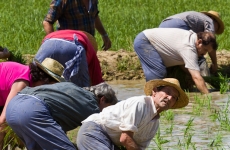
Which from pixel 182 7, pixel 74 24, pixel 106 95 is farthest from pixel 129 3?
pixel 106 95

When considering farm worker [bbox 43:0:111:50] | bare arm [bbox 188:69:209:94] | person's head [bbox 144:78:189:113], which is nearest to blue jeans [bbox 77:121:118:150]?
person's head [bbox 144:78:189:113]

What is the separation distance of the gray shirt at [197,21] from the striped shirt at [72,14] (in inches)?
73.4

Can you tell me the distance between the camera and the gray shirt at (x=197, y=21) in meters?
10.1

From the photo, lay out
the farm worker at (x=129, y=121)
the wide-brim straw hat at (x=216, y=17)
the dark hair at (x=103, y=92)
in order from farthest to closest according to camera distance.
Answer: the wide-brim straw hat at (x=216, y=17)
the dark hair at (x=103, y=92)
the farm worker at (x=129, y=121)

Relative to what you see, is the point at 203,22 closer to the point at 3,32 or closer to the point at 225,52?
the point at 225,52

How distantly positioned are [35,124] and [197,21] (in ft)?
17.4

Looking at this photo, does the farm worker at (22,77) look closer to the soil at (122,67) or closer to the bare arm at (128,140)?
the bare arm at (128,140)

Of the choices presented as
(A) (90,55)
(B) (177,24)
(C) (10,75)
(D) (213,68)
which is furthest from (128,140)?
(D) (213,68)

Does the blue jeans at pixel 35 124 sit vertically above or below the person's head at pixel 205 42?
above

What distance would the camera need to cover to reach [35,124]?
5.29 meters

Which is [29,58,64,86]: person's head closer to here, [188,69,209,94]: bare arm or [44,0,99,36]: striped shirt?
[44,0,99,36]: striped shirt

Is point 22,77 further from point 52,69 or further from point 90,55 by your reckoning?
point 90,55

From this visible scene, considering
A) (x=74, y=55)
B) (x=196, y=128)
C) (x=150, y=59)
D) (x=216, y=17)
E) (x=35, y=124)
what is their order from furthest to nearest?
1. (x=216, y=17)
2. (x=150, y=59)
3. (x=196, y=128)
4. (x=74, y=55)
5. (x=35, y=124)

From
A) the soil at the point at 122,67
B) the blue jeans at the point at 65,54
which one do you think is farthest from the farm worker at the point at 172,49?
the blue jeans at the point at 65,54
